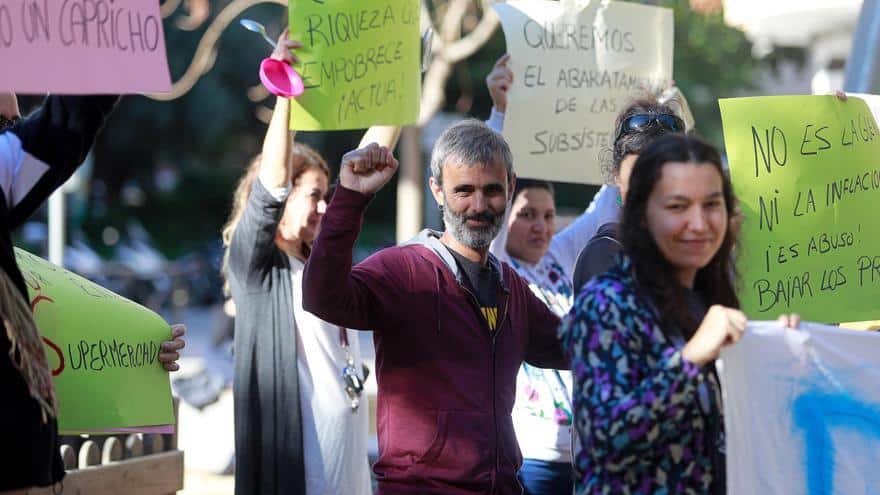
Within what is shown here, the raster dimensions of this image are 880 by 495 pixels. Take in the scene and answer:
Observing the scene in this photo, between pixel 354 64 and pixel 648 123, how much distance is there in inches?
47.9

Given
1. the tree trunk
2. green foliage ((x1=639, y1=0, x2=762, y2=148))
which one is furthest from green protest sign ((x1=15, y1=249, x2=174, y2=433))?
green foliage ((x1=639, y1=0, x2=762, y2=148))

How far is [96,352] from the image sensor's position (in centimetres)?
347

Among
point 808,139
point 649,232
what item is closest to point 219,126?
point 808,139

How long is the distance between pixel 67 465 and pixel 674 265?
2960mm

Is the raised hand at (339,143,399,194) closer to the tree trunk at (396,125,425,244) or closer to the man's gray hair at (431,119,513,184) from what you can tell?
the man's gray hair at (431,119,513,184)

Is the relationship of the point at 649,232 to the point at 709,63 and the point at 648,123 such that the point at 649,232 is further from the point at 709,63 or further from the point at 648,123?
the point at 709,63

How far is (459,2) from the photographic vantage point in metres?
14.2

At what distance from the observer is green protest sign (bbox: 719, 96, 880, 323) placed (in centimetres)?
396

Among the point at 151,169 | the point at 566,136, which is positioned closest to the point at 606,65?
the point at 566,136

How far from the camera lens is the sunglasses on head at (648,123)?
3.44 meters

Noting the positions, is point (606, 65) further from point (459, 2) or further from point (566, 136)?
point (459, 2)

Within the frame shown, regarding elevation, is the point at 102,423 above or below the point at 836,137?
below

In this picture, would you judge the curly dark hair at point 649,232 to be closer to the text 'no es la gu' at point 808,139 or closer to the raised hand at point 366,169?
the raised hand at point 366,169

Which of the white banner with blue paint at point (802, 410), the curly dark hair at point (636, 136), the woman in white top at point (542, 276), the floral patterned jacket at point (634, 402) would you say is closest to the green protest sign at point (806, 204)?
the curly dark hair at point (636, 136)
